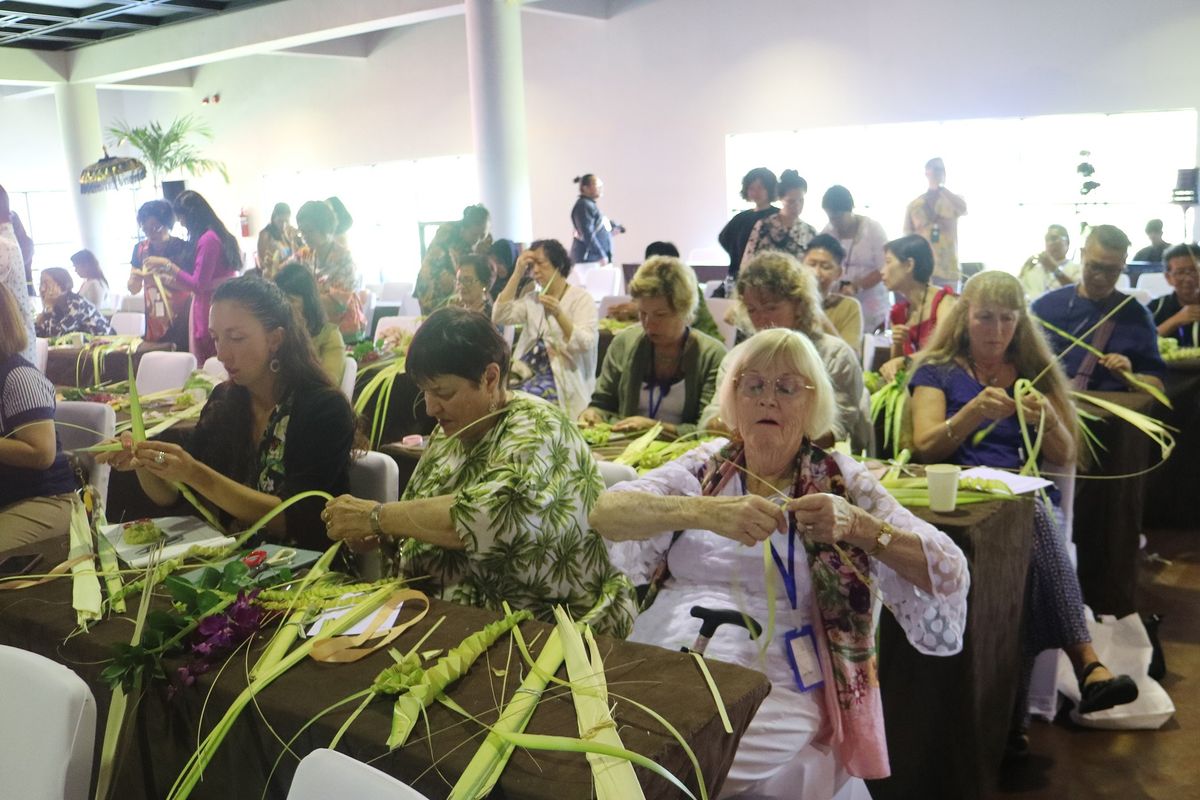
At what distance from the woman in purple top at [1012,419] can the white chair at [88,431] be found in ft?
8.44

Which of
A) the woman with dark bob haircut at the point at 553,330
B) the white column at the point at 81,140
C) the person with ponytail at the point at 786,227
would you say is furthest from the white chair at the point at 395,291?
→ the white column at the point at 81,140

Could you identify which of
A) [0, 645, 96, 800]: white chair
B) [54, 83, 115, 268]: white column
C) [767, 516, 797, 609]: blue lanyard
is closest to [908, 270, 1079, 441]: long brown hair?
[767, 516, 797, 609]: blue lanyard

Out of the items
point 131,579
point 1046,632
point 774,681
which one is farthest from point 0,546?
point 1046,632

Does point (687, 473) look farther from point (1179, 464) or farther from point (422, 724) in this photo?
point (1179, 464)

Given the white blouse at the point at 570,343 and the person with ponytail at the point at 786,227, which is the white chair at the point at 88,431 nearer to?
the white blouse at the point at 570,343

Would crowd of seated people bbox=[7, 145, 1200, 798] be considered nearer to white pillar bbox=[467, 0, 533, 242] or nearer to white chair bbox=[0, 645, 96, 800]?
white chair bbox=[0, 645, 96, 800]

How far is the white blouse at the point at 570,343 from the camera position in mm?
4863

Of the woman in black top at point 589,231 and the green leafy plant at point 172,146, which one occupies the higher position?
the green leafy plant at point 172,146

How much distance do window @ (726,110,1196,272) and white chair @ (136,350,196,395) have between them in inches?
302

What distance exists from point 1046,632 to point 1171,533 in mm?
2452

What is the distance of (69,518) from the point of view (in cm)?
308

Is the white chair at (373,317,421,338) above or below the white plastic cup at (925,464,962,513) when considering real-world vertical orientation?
above

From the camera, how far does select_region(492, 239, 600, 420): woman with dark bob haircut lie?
16.0 ft

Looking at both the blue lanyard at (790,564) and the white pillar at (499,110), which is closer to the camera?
the blue lanyard at (790,564)
